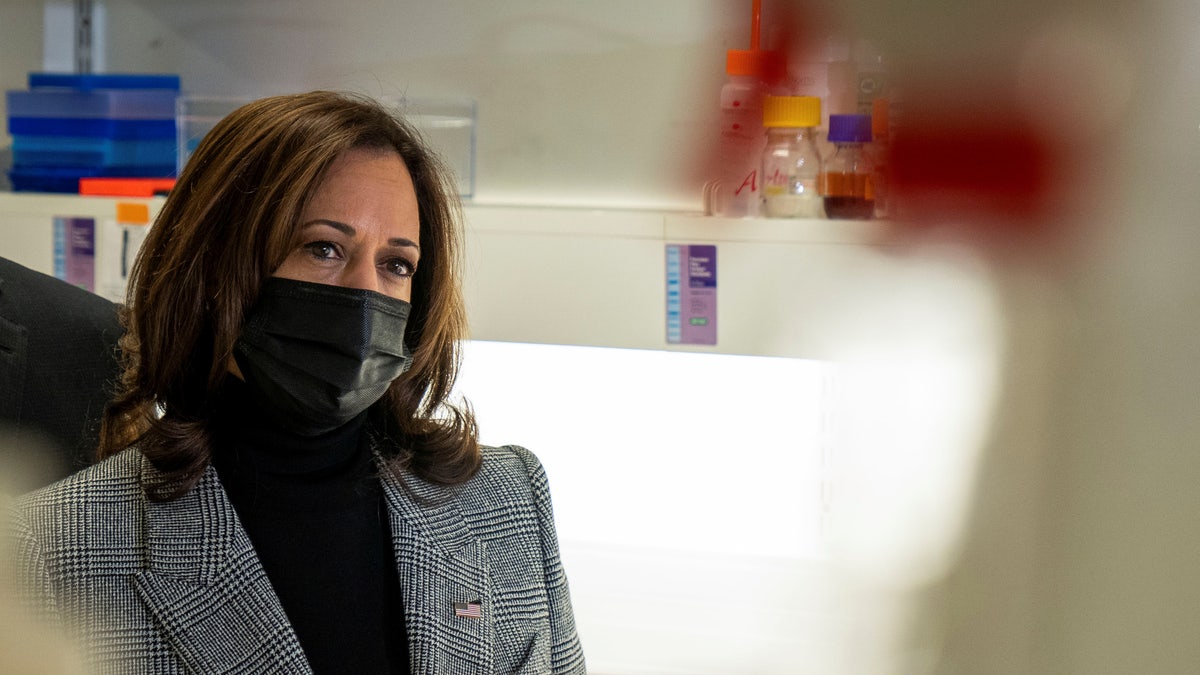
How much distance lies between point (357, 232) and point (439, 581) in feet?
1.07

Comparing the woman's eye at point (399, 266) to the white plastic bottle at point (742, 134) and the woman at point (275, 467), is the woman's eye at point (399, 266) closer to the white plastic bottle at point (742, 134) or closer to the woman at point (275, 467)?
the woman at point (275, 467)

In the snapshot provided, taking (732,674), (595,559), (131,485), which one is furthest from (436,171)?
(732,674)

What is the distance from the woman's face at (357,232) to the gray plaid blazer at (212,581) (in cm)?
19

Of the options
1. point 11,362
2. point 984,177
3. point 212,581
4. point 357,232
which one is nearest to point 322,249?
point 357,232

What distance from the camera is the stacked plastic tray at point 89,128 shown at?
70.2 inches

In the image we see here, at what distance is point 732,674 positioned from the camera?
1646 millimetres

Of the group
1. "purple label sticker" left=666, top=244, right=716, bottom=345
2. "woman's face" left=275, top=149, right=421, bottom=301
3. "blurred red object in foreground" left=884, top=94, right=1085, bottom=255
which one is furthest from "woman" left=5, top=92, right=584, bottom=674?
"blurred red object in foreground" left=884, top=94, right=1085, bottom=255

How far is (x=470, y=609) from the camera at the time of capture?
3.21ft

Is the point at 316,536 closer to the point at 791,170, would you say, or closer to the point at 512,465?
the point at 512,465

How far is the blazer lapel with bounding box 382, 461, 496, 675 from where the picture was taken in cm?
94

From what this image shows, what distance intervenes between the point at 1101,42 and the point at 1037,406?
0.51 m

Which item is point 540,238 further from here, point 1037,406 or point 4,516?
point 4,516

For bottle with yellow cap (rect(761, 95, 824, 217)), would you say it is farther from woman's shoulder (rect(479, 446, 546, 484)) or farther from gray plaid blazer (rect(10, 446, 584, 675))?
gray plaid blazer (rect(10, 446, 584, 675))

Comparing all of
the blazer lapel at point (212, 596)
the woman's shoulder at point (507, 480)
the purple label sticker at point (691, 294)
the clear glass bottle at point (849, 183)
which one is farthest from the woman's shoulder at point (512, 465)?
the clear glass bottle at point (849, 183)
